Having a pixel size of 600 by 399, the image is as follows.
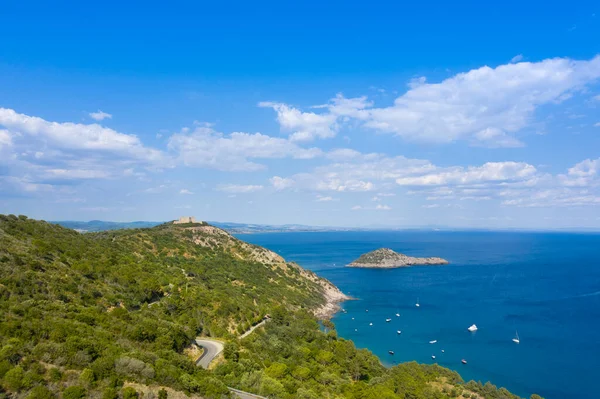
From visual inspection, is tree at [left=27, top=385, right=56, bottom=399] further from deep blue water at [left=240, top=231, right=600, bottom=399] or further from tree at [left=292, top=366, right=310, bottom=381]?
deep blue water at [left=240, top=231, right=600, bottom=399]

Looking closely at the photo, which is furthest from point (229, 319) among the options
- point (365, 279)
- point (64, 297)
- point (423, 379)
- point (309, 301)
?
point (365, 279)

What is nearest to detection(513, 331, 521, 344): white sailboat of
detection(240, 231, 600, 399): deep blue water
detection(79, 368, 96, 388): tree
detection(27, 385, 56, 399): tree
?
detection(240, 231, 600, 399): deep blue water

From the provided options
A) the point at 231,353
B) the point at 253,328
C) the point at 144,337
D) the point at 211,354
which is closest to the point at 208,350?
the point at 211,354

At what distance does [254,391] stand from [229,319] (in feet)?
84.8

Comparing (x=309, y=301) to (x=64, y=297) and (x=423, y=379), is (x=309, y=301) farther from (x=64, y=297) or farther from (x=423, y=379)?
(x=64, y=297)

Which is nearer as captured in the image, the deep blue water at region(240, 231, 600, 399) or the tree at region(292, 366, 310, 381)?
the tree at region(292, 366, 310, 381)

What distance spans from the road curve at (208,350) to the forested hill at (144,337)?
1.40 meters

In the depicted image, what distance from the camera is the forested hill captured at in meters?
19.5

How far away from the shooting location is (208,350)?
1377 inches

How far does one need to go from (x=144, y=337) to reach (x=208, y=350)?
886 cm

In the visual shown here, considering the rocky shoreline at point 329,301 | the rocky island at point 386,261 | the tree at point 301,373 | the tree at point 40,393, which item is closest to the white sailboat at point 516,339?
the rocky shoreline at point 329,301

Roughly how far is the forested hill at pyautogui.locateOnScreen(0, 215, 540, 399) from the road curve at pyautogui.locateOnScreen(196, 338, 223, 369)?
55.3 inches

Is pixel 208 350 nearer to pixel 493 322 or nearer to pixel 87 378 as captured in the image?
pixel 87 378

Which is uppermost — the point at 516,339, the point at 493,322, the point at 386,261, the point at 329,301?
the point at 386,261
